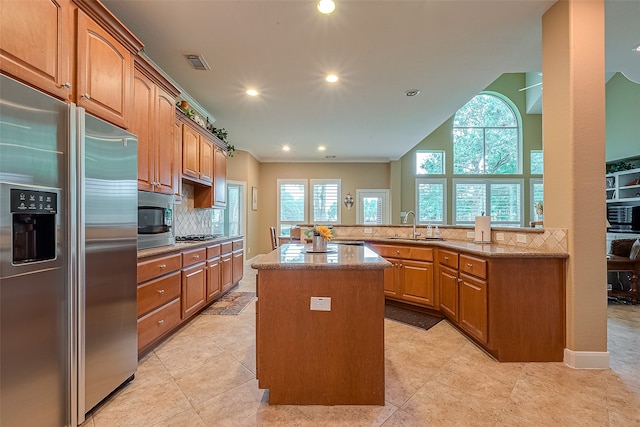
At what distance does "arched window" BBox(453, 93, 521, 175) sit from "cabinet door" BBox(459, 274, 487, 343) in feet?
20.9

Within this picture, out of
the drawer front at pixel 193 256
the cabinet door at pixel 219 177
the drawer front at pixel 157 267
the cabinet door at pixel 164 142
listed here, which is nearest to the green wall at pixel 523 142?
the cabinet door at pixel 219 177

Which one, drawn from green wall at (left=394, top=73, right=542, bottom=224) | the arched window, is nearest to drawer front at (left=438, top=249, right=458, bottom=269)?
green wall at (left=394, top=73, right=542, bottom=224)

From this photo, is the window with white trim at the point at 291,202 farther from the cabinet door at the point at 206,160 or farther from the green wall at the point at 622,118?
the green wall at the point at 622,118

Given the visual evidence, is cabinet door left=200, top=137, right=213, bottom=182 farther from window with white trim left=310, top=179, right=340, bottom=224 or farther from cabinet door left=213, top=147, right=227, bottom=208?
window with white trim left=310, top=179, right=340, bottom=224

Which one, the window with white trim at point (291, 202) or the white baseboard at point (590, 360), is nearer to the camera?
the white baseboard at point (590, 360)

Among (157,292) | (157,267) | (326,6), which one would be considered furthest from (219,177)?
(326,6)

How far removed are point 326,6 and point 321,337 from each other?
2449mm

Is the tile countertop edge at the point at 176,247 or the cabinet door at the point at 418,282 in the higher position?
the tile countertop edge at the point at 176,247

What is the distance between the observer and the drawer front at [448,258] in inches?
116

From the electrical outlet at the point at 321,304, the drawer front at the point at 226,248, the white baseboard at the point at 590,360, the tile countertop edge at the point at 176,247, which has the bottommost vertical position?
the white baseboard at the point at 590,360

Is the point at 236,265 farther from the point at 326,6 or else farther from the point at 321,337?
the point at 326,6

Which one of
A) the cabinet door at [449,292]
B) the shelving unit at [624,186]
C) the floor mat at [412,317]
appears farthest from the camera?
the shelving unit at [624,186]

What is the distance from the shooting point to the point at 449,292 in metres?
3.09

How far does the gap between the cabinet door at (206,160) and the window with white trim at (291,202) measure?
422 cm
